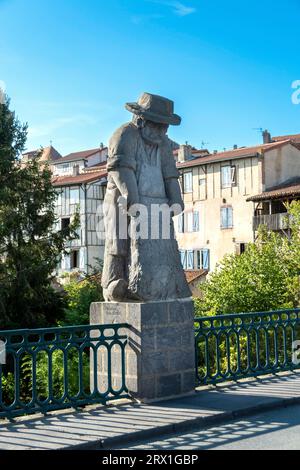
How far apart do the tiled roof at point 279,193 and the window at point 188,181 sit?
585 centimetres

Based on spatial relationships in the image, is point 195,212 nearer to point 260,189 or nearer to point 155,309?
point 260,189

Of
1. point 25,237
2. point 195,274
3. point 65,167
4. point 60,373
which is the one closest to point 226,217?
point 195,274

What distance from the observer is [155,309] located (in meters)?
7.92

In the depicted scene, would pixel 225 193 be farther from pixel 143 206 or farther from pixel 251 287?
pixel 143 206

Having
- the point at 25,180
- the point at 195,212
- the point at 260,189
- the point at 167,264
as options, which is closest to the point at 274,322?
the point at 167,264

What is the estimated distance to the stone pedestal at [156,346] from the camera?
25.4 feet

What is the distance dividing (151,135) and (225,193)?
39242mm

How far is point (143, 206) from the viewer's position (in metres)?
8.12

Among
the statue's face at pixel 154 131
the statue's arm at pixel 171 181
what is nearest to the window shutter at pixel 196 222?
the statue's arm at pixel 171 181

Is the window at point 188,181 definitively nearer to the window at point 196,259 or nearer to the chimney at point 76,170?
the window at point 196,259

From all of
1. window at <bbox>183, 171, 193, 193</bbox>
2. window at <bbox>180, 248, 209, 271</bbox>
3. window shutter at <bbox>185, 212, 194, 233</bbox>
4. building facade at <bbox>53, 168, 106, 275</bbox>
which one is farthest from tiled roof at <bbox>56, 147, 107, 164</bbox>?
window at <bbox>180, 248, 209, 271</bbox>

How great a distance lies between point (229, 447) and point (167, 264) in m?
2.83

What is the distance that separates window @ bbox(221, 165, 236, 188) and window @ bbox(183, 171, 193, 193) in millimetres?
2861

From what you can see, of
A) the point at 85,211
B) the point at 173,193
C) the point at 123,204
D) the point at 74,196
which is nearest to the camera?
the point at 123,204
